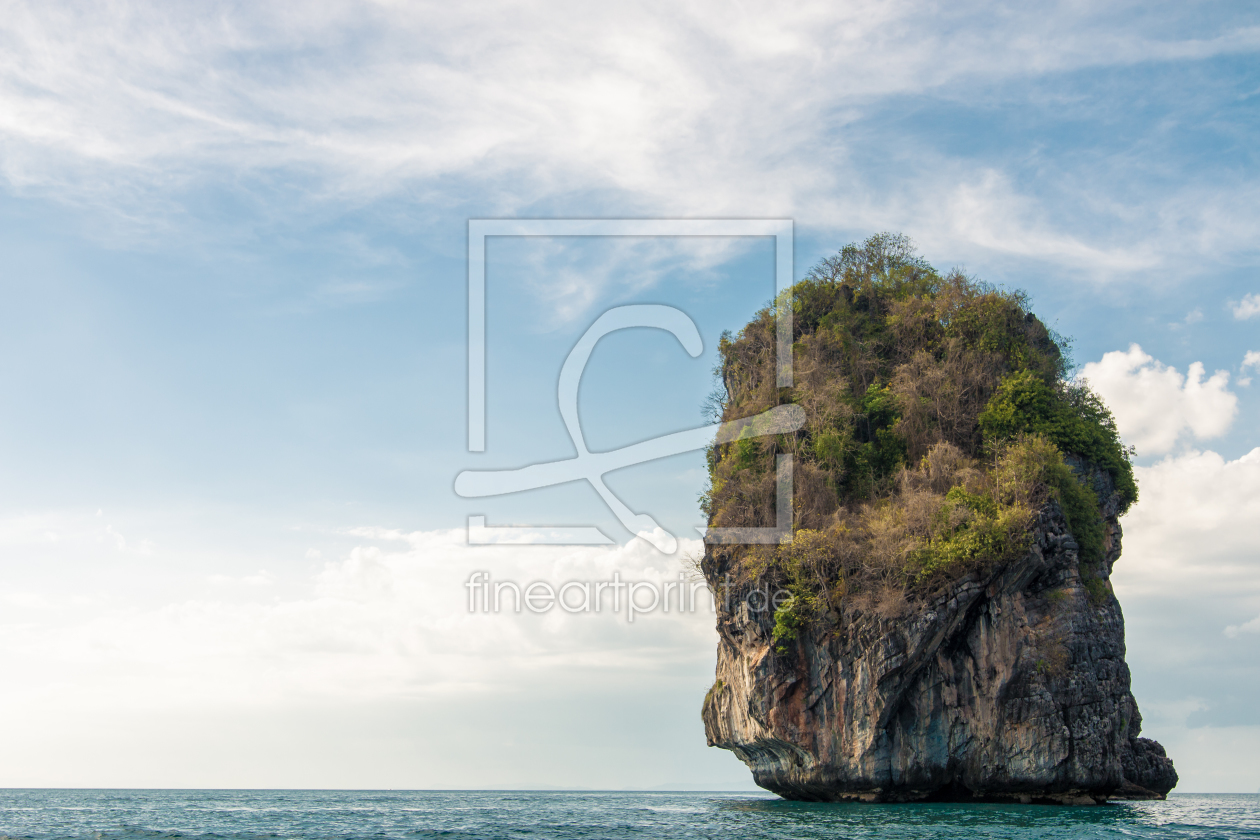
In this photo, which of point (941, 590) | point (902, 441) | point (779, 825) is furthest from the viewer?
point (902, 441)

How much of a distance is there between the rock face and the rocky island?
72mm

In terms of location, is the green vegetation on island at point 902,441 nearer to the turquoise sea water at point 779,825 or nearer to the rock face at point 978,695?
the rock face at point 978,695

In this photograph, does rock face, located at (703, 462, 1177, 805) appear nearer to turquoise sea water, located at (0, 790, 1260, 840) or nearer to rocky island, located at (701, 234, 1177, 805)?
rocky island, located at (701, 234, 1177, 805)

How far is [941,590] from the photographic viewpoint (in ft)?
102

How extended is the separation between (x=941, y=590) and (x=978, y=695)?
3.97 m

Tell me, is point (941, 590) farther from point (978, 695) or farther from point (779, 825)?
point (779, 825)

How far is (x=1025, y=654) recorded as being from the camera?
1225 inches

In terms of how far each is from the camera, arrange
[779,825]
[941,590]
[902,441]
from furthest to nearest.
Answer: [902,441] → [941,590] → [779,825]

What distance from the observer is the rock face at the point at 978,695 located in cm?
3098

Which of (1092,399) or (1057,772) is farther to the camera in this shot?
(1092,399)

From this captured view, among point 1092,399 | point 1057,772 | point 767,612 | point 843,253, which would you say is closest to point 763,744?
point 767,612

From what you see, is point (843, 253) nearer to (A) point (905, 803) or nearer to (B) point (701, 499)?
(B) point (701, 499)

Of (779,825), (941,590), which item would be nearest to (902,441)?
(941,590)

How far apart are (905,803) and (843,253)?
27.4 meters
